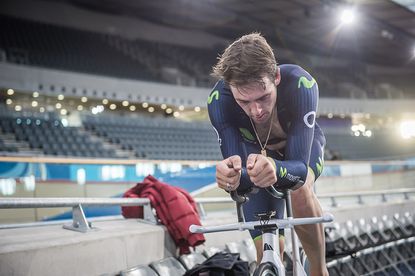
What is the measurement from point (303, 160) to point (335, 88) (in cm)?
2293

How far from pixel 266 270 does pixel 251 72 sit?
0.65m

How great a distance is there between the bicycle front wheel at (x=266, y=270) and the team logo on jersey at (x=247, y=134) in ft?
2.05

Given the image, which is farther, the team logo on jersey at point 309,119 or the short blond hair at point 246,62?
the team logo on jersey at point 309,119

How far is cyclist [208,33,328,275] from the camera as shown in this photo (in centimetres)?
156

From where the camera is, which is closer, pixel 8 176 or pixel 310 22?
pixel 8 176

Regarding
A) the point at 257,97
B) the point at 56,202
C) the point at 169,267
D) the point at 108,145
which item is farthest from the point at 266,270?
the point at 108,145

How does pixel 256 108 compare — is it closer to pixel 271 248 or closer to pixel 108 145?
pixel 271 248

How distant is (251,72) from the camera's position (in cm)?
160

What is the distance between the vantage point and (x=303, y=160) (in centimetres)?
171

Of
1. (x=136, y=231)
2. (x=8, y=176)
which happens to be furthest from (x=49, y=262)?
(x=8, y=176)

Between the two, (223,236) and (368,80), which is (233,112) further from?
(368,80)

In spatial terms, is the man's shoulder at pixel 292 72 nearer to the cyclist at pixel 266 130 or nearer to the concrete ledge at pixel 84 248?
the cyclist at pixel 266 130

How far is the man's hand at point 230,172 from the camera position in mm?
1511

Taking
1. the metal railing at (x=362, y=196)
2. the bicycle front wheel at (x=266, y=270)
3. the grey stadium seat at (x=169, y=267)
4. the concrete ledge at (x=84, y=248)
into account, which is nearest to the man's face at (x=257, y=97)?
the bicycle front wheel at (x=266, y=270)
